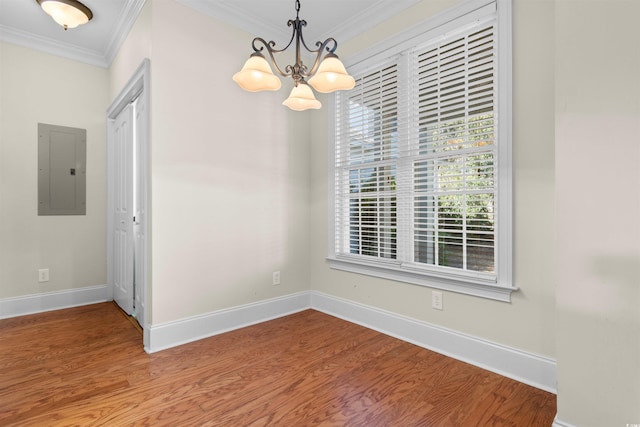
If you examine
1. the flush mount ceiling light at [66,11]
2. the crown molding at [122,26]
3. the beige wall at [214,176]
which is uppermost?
the crown molding at [122,26]

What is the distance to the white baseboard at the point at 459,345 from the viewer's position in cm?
195

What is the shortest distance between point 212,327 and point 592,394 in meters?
2.53

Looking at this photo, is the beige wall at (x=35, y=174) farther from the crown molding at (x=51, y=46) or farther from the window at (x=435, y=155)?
the window at (x=435, y=155)

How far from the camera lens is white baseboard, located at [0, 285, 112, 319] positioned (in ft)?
10.6

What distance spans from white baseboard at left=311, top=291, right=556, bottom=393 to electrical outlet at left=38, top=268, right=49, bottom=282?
10.1ft

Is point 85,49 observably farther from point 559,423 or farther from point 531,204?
point 559,423

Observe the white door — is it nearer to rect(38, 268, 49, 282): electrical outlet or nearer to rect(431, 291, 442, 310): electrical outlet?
rect(38, 268, 49, 282): electrical outlet

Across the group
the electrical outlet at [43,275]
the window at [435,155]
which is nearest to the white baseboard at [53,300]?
the electrical outlet at [43,275]

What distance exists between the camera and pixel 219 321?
9.17 ft

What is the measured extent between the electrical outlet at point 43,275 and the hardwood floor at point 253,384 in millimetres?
673

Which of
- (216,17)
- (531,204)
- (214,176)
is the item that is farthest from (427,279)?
(216,17)

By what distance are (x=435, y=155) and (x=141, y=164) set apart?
254 cm

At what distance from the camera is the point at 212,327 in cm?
275

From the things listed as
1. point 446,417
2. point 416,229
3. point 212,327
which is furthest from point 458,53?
point 212,327
